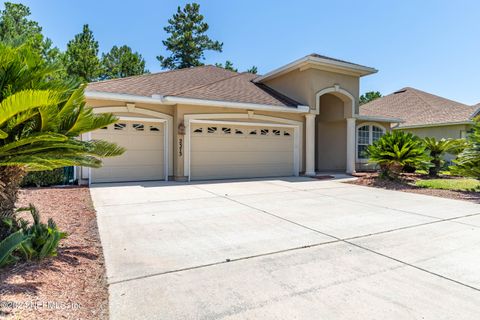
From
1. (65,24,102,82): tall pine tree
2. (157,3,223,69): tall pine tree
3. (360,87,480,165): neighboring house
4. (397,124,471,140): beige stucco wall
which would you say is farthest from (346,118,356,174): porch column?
(157,3,223,69): tall pine tree

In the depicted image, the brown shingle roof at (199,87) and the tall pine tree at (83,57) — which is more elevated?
the tall pine tree at (83,57)

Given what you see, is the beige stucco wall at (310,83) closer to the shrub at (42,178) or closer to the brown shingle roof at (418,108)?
the brown shingle roof at (418,108)

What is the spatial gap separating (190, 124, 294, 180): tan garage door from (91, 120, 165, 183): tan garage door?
1.41m

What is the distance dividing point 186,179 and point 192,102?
307 centimetres

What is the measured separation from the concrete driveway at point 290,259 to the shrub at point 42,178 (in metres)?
3.84

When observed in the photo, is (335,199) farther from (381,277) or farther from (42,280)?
(42,280)

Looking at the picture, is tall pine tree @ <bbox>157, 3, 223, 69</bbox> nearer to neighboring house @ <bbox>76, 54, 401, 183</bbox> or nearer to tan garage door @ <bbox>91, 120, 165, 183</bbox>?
neighboring house @ <bbox>76, 54, 401, 183</bbox>

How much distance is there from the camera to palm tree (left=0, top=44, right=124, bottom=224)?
3.12 metres

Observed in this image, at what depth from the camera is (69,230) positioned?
4.98 meters

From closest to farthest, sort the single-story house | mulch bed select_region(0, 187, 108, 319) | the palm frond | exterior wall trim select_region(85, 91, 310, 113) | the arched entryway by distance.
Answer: mulch bed select_region(0, 187, 108, 319) → the palm frond → exterior wall trim select_region(85, 91, 310, 113) → the arched entryway → the single-story house

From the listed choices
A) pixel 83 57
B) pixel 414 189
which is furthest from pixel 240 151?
pixel 83 57

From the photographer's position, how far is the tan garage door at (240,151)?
1233 cm

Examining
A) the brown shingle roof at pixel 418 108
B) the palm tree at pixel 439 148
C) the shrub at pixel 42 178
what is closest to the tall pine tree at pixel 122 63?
the shrub at pixel 42 178

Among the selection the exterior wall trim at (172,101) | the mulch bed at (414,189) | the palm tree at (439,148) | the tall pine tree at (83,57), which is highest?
the tall pine tree at (83,57)
